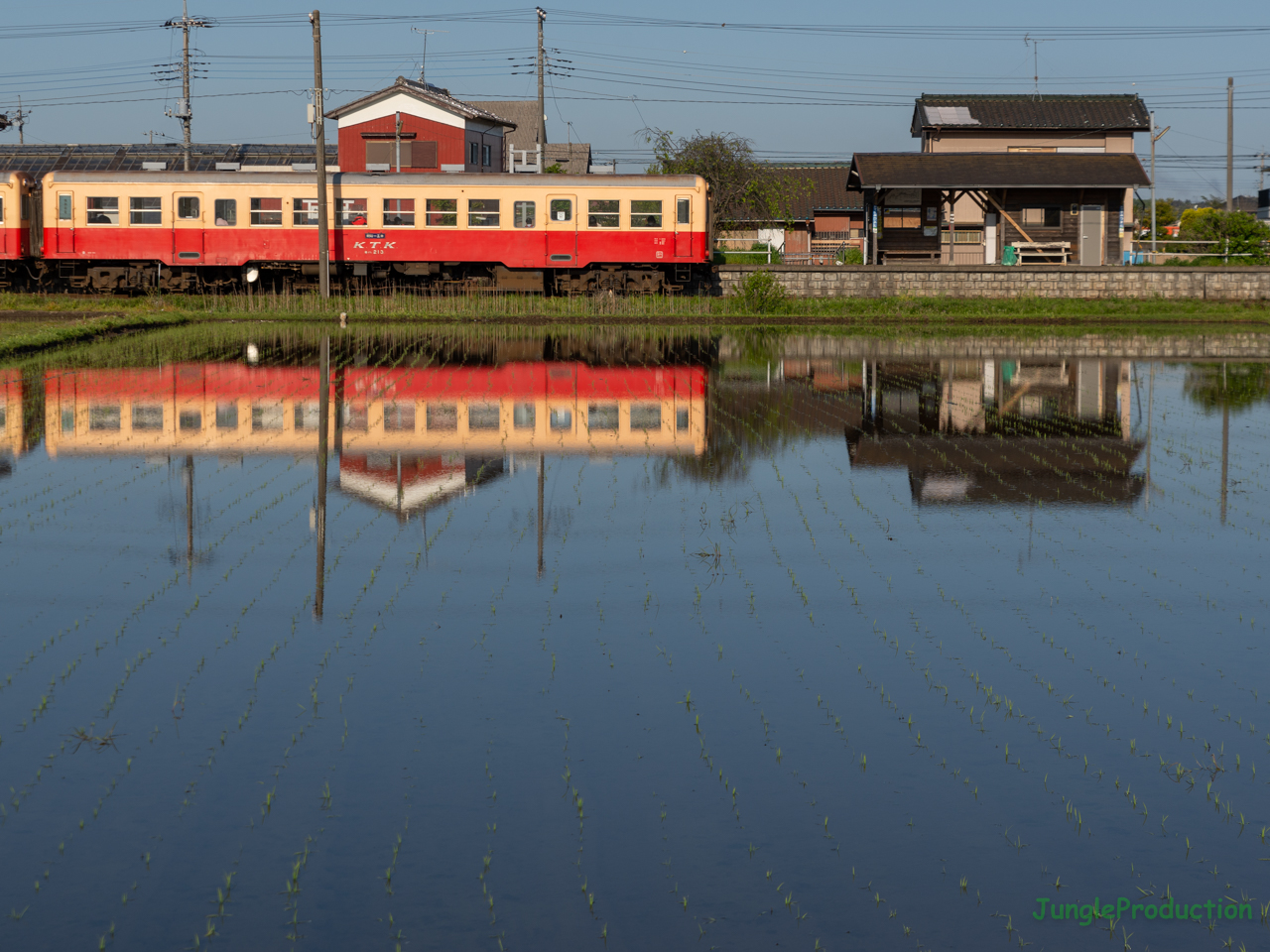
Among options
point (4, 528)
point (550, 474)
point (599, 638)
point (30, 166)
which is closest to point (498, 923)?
point (599, 638)

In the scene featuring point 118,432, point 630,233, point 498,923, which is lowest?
point 498,923

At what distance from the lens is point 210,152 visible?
186ft

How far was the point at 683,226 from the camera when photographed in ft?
102

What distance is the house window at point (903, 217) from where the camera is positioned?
38938mm

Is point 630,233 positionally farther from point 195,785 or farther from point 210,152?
point 210,152

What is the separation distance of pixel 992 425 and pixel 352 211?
20.3 m

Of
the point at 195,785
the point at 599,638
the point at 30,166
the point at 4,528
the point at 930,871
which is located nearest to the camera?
the point at 930,871

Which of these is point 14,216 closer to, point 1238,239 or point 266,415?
point 266,415

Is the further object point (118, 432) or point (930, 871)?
point (118, 432)

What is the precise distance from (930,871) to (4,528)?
22.7 ft

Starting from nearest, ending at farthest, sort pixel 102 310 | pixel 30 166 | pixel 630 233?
pixel 102 310 < pixel 630 233 < pixel 30 166

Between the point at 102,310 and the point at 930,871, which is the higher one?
the point at 102,310

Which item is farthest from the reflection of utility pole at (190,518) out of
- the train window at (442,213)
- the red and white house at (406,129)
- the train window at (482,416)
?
the red and white house at (406,129)

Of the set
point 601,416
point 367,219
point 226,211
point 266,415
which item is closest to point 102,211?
point 226,211
